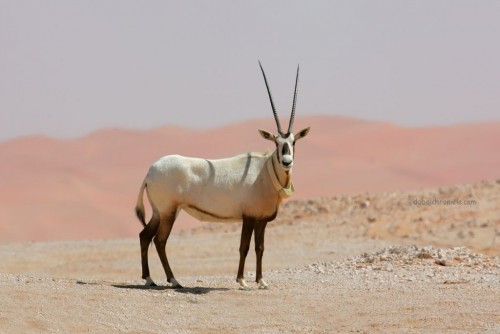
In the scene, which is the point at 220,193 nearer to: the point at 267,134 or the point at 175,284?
the point at 267,134

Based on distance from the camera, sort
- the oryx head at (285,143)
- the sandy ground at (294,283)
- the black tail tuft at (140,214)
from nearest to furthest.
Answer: the sandy ground at (294,283) → the oryx head at (285,143) → the black tail tuft at (140,214)

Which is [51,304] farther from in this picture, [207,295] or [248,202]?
[248,202]

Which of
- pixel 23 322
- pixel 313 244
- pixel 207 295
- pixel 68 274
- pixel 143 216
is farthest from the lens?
pixel 313 244

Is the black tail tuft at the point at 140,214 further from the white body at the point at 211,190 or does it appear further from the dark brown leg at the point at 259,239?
the dark brown leg at the point at 259,239

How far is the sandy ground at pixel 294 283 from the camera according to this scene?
36.5 ft

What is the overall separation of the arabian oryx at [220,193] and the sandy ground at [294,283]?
0.93m

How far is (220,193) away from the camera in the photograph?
1363cm

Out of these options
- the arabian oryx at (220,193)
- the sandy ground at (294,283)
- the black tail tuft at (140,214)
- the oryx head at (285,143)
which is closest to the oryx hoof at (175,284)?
the arabian oryx at (220,193)

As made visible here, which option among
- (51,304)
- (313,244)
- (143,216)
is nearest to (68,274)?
(313,244)

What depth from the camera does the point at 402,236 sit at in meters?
26.3

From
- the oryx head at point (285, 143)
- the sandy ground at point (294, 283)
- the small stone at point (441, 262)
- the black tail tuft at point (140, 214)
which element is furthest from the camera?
the small stone at point (441, 262)

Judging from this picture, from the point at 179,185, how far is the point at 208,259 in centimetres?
1039

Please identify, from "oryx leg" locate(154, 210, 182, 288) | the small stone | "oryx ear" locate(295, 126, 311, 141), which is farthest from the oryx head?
the small stone

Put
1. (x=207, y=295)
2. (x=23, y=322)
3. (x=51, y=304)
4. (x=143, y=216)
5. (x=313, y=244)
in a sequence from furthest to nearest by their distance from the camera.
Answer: (x=313, y=244), (x=143, y=216), (x=207, y=295), (x=51, y=304), (x=23, y=322)
